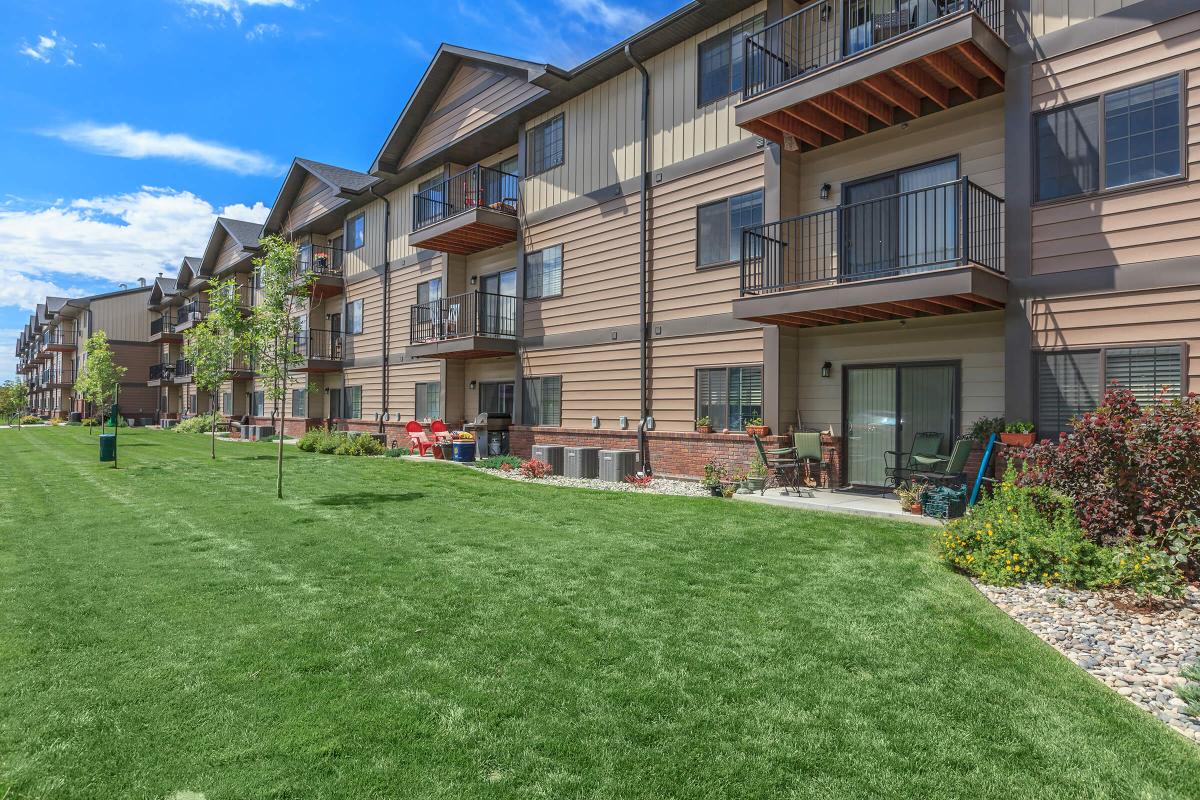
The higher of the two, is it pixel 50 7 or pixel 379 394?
pixel 50 7

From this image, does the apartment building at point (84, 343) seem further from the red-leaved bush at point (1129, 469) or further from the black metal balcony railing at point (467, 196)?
the red-leaved bush at point (1129, 469)

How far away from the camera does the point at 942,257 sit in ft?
33.4

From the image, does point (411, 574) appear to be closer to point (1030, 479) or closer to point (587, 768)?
point (587, 768)

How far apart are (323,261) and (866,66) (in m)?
22.8

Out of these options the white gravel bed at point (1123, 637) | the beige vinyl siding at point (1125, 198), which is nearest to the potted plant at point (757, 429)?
the beige vinyl siding at point (1125, 198)

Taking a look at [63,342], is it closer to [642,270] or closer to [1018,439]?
[642,270]

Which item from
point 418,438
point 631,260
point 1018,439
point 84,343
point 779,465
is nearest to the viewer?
point 1018,439

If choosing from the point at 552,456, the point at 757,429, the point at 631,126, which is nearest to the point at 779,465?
the point at 757,429

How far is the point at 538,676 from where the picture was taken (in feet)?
13.3

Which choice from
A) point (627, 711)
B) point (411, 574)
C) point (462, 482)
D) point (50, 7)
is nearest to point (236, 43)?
point (50, 7)

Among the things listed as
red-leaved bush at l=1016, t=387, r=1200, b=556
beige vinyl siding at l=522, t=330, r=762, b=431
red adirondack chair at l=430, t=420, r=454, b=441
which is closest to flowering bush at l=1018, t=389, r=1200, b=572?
red-leaved bush at l=1016, t=387, r=1200, b=556

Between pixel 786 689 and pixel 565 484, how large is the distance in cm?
955

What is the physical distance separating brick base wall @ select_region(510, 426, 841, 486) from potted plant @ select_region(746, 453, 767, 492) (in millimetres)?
376

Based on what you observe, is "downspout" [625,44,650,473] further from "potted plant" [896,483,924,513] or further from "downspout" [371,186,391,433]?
"downspout" [371,186,391,433]
